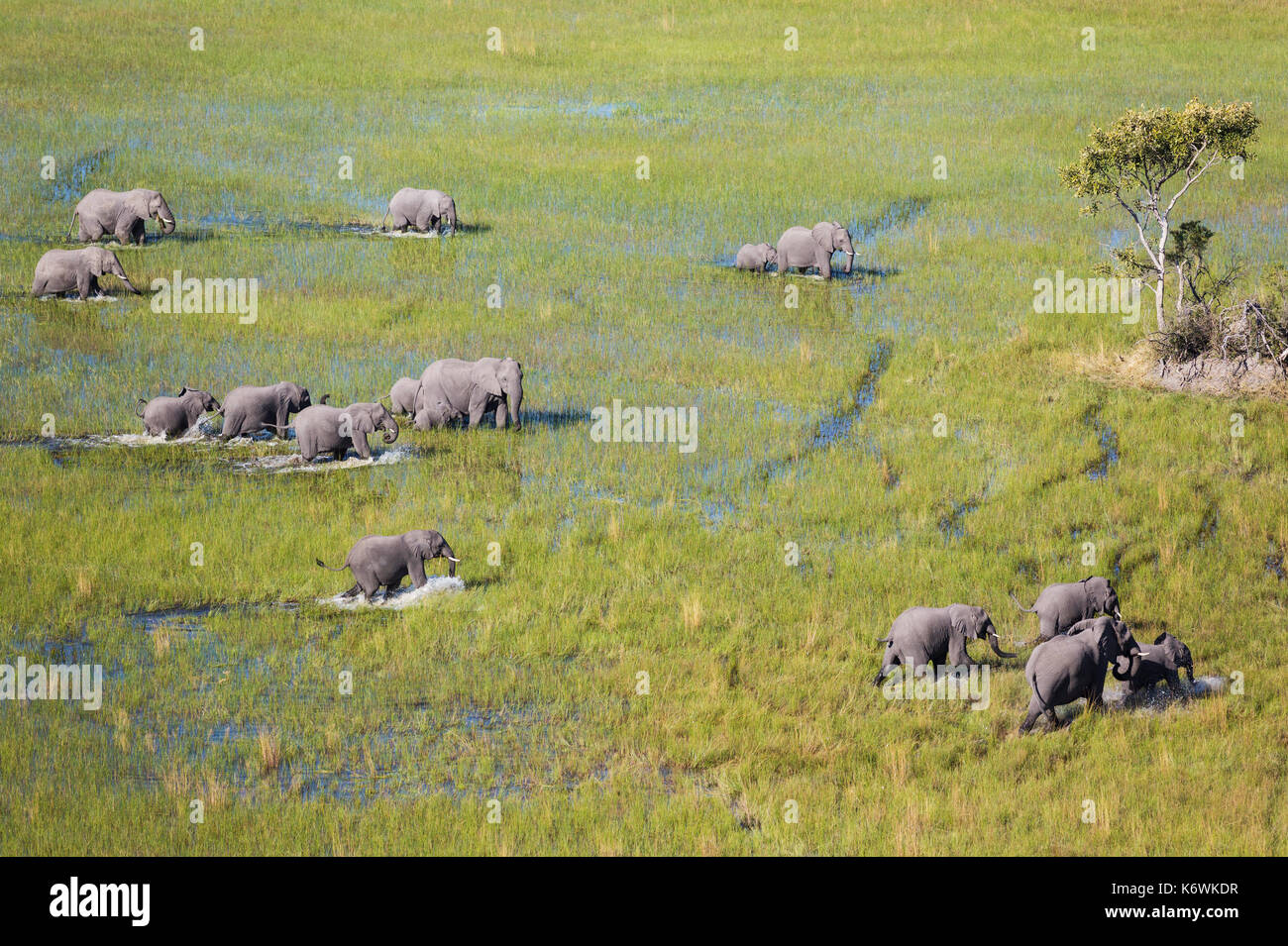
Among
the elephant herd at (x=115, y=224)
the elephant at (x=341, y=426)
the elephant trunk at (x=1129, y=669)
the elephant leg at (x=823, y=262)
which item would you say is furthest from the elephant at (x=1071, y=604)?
the elephant herd at (x=115, y=224)

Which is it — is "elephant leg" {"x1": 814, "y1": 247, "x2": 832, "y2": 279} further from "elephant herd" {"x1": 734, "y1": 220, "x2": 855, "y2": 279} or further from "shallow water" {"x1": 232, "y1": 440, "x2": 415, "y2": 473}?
"shallow water" {"x1": 232, "y1": 440, "x2": 415, "y2": 473}

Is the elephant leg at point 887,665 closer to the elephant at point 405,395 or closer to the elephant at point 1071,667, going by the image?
the elephant at point 1071,667

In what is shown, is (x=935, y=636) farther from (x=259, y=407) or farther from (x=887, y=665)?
(x=259, y=407)

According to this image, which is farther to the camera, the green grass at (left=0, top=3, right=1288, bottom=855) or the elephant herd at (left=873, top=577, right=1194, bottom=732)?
the elephant herd at (left=873, top=577, right=1194, bottom=732)

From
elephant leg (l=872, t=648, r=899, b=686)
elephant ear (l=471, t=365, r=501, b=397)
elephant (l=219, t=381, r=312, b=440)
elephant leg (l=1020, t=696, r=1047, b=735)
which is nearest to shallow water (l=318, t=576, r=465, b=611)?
elephant leg (l=872, t=648, r=899, b=686)

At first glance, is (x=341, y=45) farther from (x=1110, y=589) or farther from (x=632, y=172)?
(x=1110, y=589)
